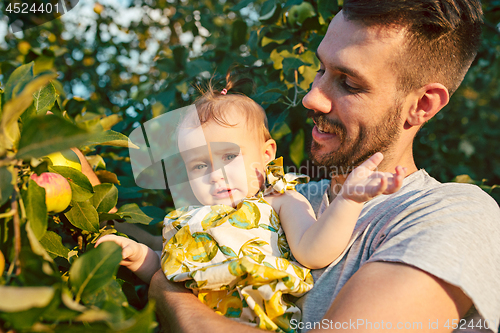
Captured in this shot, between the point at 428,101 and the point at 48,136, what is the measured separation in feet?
4.05

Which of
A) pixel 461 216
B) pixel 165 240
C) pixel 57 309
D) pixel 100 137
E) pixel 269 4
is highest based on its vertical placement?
pixel 269 4

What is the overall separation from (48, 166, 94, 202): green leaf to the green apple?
4.25ft

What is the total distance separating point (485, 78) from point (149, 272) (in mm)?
3603

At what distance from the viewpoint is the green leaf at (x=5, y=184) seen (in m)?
0.56

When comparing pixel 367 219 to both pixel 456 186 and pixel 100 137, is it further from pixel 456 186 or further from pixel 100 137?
pixel 100 137

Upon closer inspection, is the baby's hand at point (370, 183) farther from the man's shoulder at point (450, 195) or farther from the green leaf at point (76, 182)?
the green leaf at point (76, 182)

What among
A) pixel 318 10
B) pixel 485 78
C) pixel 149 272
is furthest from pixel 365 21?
pixel 485 78

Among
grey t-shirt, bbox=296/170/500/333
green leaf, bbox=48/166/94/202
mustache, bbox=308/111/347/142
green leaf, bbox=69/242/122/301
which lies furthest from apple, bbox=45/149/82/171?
mustache, bbox=308/111/347/142

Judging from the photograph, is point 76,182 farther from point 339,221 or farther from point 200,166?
point 339,221

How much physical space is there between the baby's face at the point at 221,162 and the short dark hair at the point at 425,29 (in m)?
0.59

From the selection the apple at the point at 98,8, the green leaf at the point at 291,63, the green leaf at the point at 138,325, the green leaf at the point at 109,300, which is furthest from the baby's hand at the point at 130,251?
the apple at the point at 98,8

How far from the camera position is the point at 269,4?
1769 millimetres

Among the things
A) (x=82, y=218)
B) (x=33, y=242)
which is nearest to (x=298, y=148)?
(x=82, y=218)

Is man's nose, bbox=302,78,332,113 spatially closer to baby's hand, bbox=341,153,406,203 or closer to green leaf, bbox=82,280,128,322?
baby's hand, bbox=341,153,406,203
